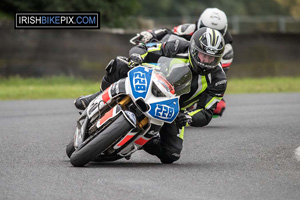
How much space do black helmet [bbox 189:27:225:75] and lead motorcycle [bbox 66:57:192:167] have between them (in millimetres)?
323

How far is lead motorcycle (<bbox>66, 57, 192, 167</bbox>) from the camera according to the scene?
277 inches

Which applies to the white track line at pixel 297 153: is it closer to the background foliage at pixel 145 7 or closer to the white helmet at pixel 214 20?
the white helmet at pixel 214 20

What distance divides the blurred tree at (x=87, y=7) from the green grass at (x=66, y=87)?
3783 mm

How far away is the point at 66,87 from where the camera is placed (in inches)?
769

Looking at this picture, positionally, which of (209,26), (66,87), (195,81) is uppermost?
(195,81)

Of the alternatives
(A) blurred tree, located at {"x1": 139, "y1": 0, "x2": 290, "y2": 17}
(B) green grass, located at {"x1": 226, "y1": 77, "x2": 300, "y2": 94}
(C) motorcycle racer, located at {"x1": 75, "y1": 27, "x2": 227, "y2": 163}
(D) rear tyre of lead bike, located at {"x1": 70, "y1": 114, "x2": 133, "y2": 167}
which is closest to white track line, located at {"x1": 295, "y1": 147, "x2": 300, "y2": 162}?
(C) motorcycle racer, located at {"x1": 75, "y1": 27, "x2": 227, "y2": 163}

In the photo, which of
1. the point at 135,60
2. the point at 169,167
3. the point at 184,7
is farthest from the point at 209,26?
the point at 184,7

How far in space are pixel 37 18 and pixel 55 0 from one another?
8.06 ft

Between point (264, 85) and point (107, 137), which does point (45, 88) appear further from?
point (107, 137)

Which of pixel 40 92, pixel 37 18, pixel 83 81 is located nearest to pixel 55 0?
pixel 37 18

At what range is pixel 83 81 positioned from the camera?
2002cm

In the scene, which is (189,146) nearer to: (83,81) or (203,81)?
(203,81)

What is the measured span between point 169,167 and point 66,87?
39.5 ft

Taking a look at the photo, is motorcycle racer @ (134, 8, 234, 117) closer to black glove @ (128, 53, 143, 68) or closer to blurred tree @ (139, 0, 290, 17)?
black glove @ (128, 53, 143, 68)
